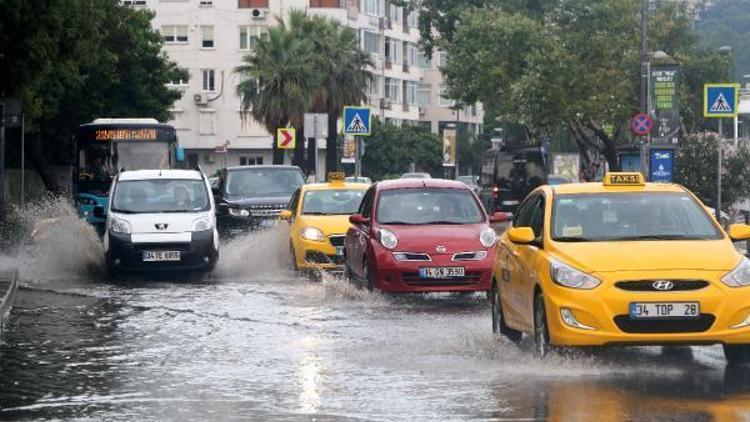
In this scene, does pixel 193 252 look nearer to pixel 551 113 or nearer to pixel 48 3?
pixel 48 3

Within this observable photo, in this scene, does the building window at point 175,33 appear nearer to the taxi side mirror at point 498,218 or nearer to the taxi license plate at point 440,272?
the taxi side mirror at point 498,218

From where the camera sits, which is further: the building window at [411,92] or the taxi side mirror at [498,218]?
the building window at [411,92]

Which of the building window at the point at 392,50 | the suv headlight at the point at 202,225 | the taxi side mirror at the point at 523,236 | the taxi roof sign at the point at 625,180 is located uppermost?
the building window at the point at 392,50

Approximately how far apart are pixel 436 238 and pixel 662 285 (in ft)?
26.1

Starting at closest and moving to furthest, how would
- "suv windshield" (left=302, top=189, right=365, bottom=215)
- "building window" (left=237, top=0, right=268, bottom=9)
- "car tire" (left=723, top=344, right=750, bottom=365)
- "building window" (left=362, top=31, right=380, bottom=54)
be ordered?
1. "car tire" (left=723, top=344, right=750, bottom=365)
2. "suv windshield" (left=302, top=189, right=365, bottom=215)
3. "building window" (left=237, top=0, right=268, bottom=9)
4. "building window" (left=362, top=31, right=380, bottom=54)

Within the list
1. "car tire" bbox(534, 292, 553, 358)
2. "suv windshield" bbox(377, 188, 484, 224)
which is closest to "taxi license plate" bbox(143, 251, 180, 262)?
"suv windshield" bbox(377, 188, 484, 224)

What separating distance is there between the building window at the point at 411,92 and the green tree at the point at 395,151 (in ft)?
42.2

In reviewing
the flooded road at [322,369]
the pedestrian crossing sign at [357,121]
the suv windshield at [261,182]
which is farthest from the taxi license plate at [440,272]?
the pedestrian crossing sign at [357,121]

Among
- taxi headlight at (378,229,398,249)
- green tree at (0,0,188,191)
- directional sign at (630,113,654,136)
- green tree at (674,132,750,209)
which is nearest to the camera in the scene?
taxi headlight at (378,229,398,249)

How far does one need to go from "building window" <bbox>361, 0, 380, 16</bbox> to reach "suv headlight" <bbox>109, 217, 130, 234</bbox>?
291 ft

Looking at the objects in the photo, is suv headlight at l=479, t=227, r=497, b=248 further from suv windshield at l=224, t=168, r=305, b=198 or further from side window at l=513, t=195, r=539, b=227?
suv windshield at l=224, t=168, r=305, b=198

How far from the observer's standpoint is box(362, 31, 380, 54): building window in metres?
115

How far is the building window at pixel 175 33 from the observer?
110 metres

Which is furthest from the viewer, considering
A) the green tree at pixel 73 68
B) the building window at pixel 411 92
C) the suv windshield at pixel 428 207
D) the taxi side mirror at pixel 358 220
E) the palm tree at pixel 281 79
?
the building window at pixel 411 92
